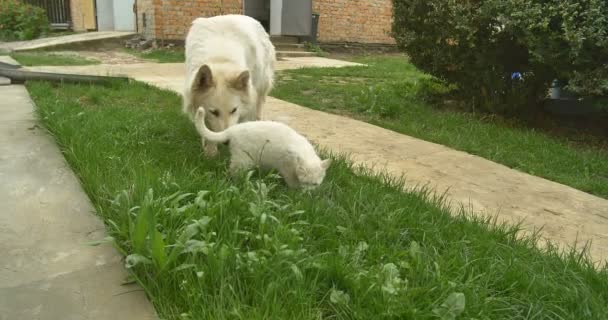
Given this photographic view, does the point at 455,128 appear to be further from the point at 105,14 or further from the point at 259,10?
the point at 105,14

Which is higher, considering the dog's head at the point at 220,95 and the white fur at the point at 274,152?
the dog's head at the point at 220,95

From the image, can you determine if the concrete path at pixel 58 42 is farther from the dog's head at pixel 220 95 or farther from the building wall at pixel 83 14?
the dog's head at pixel 220 95

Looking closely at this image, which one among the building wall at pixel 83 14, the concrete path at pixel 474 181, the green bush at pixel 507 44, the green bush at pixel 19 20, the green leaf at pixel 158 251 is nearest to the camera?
the green leaf at pixel 158 251

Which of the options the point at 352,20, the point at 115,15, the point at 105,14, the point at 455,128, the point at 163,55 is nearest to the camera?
the point at 455,128

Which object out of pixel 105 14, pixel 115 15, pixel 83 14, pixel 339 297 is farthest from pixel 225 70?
pixel 83 14

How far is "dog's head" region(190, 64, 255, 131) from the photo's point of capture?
310 centimetres

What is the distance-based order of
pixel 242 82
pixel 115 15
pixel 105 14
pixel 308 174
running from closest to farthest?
pixel 308 174
pixel 242 82
pixel 115 15
pixel 105 14

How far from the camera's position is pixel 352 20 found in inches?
606

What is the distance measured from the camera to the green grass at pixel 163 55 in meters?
10.4

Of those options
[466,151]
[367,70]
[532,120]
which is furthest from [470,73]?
[367,70]

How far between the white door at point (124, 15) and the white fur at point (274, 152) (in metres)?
12.3

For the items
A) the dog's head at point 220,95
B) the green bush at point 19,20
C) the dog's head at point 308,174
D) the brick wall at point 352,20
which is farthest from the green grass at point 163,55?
the dog's head at point 308,174

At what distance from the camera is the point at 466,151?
4.00m

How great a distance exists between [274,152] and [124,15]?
1332 cm
